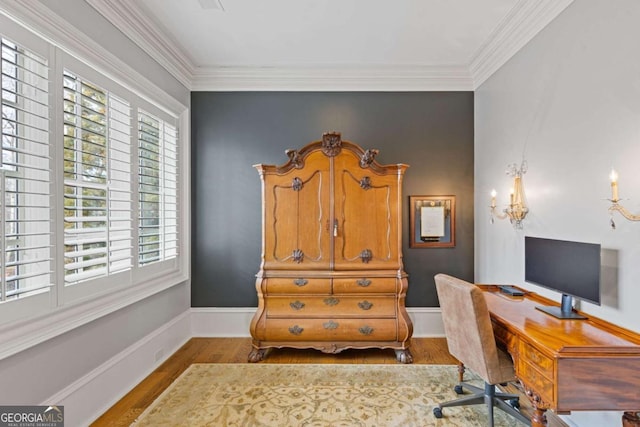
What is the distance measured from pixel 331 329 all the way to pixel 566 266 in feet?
6.42

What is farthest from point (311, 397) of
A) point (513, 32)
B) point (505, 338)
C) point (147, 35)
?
point (513, 32)

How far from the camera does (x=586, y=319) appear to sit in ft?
6.55

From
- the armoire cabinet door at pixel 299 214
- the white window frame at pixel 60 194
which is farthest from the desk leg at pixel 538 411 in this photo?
the white window frame at pixel 60 194

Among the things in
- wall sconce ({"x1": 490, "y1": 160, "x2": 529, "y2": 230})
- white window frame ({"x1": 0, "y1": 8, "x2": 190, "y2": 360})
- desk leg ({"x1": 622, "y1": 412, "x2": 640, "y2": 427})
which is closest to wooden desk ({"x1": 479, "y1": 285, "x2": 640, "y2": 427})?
desk leg ({"x1": 622, "y1": 412, "x2": 640, "y2": 427})

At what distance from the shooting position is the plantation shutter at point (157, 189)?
2.92 metres

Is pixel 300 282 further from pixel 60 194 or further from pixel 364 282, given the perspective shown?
pixel 60 194

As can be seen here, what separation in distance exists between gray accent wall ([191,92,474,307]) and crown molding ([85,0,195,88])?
0.43 metres

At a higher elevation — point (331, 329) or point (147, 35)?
point (147, 35)

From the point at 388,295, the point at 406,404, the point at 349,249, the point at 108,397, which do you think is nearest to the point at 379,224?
the point at 349,249

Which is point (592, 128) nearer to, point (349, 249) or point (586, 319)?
point (586, 319)

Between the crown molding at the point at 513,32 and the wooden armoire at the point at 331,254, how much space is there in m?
1.37

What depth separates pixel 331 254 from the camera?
324cm

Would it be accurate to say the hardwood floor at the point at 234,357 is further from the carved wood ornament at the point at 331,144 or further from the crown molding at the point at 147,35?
the crown molding at the point at 147,35

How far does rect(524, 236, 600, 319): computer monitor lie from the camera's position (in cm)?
183
